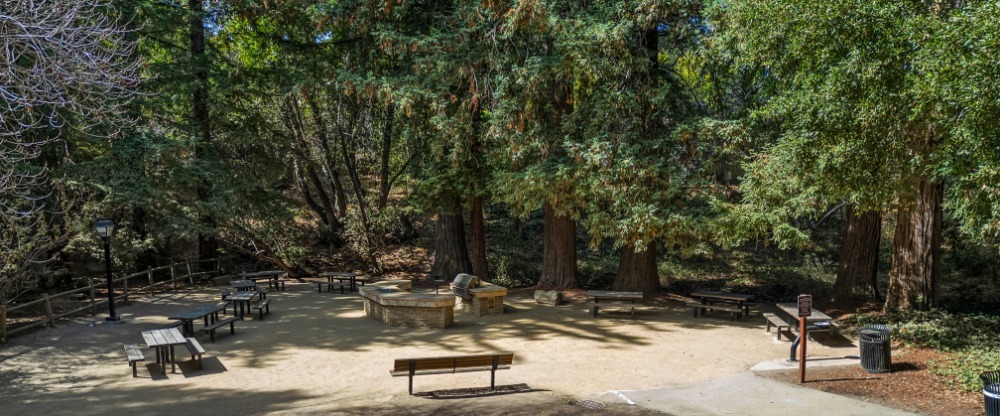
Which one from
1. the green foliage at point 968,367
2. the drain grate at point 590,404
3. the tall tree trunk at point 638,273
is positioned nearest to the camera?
the drain grate at point 590,404

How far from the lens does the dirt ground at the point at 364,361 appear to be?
830 centimetres

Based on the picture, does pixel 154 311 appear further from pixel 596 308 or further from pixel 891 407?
pixel 891 407

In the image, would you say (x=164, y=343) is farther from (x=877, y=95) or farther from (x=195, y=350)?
(x=877, y=95)

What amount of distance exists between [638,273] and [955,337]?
7.86 meters

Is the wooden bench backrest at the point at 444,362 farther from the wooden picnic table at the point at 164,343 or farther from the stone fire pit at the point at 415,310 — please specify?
the stone fire pit at the point at 415,310

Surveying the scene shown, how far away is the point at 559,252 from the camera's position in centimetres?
1889

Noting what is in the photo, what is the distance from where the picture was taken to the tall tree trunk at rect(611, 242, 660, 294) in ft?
59.0

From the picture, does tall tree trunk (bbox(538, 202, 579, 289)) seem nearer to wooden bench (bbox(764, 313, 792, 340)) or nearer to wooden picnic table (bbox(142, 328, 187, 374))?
wooden bench (bbox(764, 313, 792, 340))

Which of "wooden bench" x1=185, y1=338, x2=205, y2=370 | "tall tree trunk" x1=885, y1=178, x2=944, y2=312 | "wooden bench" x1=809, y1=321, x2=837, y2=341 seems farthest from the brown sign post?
"wooden bench" x1=185, y1=338, x2=205, y2=370

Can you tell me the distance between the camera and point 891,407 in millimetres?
8453

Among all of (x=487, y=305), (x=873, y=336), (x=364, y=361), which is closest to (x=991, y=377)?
(x=873, y=336)

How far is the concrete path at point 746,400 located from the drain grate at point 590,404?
212 mm

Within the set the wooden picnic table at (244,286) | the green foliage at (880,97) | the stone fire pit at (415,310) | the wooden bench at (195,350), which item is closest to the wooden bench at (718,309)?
the green foliage at (880,97)

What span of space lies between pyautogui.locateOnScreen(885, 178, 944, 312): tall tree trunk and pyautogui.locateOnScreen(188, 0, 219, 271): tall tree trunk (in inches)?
721
